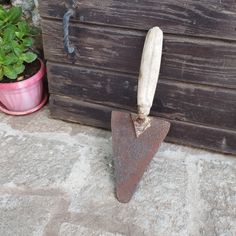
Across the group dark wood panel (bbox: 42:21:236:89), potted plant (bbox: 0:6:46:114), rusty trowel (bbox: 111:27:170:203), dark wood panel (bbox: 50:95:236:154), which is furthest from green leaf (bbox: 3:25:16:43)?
rusty trowel (bbox: 111:27:170:203)

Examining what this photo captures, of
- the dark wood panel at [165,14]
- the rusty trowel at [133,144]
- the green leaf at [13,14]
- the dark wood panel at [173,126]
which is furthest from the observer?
the green leaf at [13,14]

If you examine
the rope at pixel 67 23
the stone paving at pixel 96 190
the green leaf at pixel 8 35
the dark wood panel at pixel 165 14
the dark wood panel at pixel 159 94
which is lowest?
the stone paving at pixel 96 190

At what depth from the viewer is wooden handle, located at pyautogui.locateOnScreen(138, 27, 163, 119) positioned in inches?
39.8

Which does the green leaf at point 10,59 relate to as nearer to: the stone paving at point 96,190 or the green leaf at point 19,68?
the green leaf at point 19,68

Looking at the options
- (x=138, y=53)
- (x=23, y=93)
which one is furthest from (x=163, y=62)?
(x=23, y=93)

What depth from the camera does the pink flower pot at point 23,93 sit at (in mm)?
1320

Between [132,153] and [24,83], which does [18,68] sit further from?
[132,153]

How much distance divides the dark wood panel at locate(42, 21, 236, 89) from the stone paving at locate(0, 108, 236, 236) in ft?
0.92

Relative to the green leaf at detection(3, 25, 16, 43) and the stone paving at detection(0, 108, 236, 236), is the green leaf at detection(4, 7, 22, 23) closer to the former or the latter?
the green leaf at detection(3, 25, 16, 43)

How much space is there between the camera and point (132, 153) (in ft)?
3.64

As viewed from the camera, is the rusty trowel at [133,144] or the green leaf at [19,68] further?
the green leaf at [19,68]

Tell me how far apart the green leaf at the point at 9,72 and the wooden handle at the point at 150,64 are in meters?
0.48

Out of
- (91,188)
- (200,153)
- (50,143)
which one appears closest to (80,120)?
(50,143)

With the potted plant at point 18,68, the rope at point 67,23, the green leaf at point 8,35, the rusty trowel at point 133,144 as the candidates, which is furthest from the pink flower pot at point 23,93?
the rusty trowel at point 133,144
